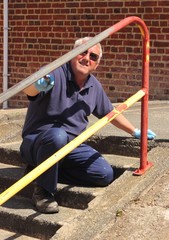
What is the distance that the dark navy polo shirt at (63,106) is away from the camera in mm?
3617

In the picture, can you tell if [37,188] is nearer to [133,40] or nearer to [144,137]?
[144,137]

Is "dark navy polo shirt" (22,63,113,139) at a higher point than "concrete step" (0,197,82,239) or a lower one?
higher

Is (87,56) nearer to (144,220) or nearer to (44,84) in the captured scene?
(44,84)

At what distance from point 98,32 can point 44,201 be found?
4.17 m

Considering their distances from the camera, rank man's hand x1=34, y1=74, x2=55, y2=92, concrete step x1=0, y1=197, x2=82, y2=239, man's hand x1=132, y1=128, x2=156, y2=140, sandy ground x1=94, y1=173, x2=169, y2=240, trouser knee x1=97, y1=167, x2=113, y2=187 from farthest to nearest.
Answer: man's hand x1=132, y1=128, x2=156, y2=140 < trouser knee x1=97, y1=167, x2=113, y2=187 < concrete step x1=0, y1=197, x2=82, y2=239 < man's hand x1=34, y1=74, x2=55, y2=92 < sandy ground x1=94, y1=173, x2=169, y2=240

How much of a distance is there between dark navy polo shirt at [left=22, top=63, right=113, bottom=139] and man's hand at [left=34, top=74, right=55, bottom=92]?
141 millimetres

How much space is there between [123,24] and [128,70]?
3755mm

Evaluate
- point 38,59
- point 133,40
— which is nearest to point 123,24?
point 133,40

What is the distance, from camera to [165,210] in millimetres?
A: 3104

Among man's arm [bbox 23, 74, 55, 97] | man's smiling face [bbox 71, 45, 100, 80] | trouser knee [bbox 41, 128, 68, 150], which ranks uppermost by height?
man's smiling face [bbox 71, 45, 100, 80]

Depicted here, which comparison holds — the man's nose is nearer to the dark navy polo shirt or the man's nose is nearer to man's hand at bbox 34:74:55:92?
the dark navy polo shirt

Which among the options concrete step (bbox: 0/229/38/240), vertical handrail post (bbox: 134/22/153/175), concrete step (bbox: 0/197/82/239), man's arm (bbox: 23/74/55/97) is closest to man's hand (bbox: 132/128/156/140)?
vertical handrail post (bbox: 134/22/153/175)

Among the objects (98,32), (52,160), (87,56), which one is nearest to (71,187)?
(52,160)

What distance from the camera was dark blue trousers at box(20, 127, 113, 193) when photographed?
3545 mm
